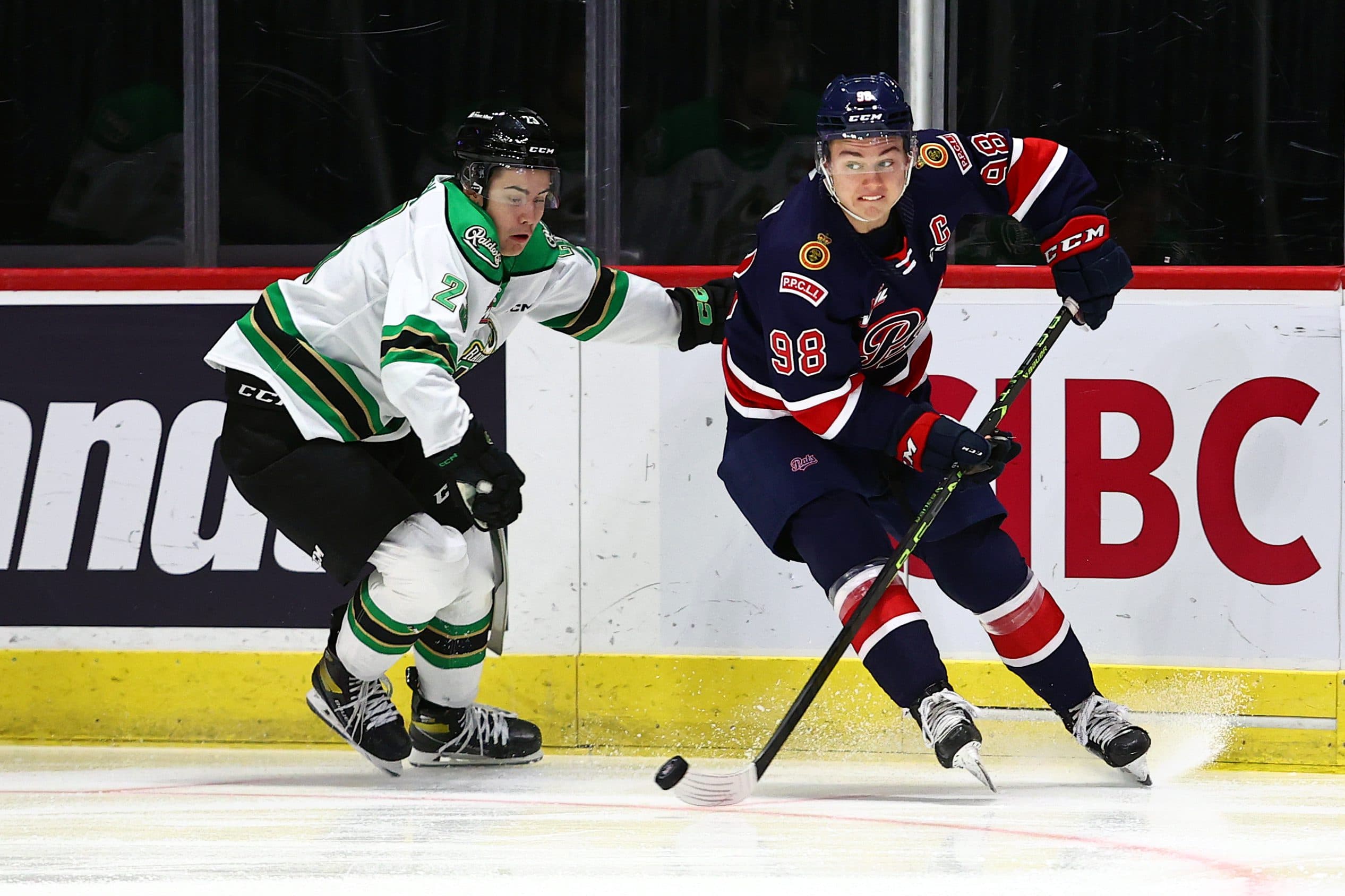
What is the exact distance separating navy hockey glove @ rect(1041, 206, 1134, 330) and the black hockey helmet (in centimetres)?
90

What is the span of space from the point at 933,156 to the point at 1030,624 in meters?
0.82

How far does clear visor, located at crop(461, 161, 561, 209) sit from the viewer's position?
2.68 m

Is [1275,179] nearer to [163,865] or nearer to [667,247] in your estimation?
[667,247]

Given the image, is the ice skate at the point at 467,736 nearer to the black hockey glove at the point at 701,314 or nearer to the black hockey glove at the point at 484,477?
the black hockey glove at the point at 484,477

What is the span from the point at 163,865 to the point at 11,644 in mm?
1490

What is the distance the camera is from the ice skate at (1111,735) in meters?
2.58

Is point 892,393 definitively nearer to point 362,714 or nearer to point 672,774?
point 672,774

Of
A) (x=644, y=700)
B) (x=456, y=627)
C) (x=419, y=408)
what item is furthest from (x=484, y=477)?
(x=644, y=700)

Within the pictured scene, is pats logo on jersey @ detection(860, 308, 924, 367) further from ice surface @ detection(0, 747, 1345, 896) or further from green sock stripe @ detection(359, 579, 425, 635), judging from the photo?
green sock stripe @ detection(359, 579, 425, 635)

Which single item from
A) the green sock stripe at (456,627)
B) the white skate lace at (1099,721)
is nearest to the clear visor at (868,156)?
the white skate lace at (1099,721)

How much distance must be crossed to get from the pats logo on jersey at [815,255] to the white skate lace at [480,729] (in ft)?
3.59

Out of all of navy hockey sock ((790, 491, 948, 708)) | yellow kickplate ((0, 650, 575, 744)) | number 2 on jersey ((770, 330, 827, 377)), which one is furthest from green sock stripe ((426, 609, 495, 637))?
number 2 on jersey ((770, 330, 827, 377))

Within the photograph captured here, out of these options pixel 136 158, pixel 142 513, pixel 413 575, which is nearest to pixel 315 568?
pixel 142 513

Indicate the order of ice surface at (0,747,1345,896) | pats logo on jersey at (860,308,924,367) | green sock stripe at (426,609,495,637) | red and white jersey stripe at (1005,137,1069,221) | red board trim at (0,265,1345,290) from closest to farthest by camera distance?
ice surface at (0,747,1345,896) → pats logo on jersey at (860,308,924,367) → red and white jersey stripe at (1005,137,1069,221) → green sock stripe at (426,609,495,637) → red board trim at (0,265,1345,290)
